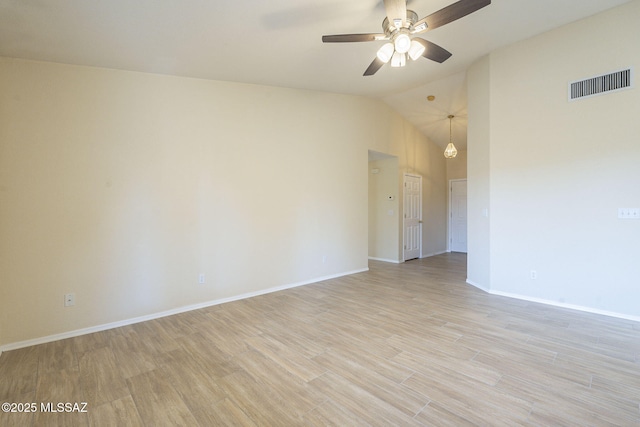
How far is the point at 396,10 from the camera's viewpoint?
233 cm

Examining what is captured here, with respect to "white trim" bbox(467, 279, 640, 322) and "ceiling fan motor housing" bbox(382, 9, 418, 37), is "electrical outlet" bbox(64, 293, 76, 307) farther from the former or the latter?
"white trim" bbox(467, 279, 640, 322)

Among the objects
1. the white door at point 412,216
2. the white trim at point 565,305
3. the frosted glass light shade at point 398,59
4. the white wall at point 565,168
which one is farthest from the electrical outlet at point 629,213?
the white door at point 412,216

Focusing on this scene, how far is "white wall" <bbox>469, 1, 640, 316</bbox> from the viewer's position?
10.1 ft

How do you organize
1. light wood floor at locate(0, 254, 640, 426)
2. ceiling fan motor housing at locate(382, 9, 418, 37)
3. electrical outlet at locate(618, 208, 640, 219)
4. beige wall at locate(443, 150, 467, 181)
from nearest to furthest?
1. light wood floor at locate(0, 254, 640, 426)
2. ceiling fan motor housing at locate(382, 9, 418, 37)
3. electrical outlet at locate(618, 208, 640, 219)
4. beige wall at locate(443, 150, 467, 181)

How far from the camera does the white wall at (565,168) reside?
3.08 m

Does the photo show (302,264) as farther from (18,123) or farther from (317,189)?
(18,123)

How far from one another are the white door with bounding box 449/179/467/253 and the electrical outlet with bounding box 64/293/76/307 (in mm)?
8330

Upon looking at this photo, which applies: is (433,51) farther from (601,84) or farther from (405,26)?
(601,84)

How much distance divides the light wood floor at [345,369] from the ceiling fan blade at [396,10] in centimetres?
286

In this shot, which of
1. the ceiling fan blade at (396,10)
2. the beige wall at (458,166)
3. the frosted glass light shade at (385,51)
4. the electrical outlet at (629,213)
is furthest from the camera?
the beige wall at (458,166)

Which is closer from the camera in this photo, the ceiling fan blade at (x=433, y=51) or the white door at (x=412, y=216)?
the ceiling fan blade at (x=433, y=51)

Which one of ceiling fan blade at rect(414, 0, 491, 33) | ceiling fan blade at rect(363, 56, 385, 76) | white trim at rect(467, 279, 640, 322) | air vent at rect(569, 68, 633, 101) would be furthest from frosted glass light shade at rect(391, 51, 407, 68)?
white trim at rect(467, 279, 640, 322)

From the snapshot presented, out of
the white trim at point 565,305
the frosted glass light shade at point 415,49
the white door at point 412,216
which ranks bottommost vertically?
the white trim at point 565,305

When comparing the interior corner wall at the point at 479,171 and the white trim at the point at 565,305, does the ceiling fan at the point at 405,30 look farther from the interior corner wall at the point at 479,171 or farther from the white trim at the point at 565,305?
the white trim at the point at 565,305
